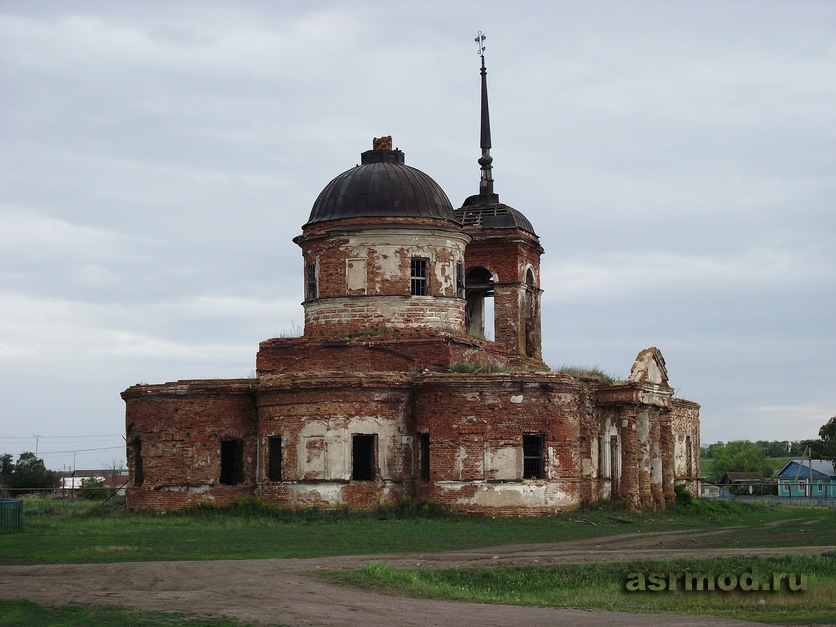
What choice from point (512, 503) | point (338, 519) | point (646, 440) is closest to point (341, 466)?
point (338, 519)

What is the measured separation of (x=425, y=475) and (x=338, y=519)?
2.89m

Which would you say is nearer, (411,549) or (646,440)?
(411,549)

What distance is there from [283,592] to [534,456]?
1589 cm

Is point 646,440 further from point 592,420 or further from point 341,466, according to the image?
Result: point 341,466

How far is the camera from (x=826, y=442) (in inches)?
3423

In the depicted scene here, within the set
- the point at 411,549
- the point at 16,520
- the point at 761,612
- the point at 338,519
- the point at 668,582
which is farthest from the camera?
the point at 338,519

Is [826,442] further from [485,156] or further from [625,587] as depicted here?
[625,587]

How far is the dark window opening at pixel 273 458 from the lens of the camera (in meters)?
33.3

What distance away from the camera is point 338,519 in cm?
3134

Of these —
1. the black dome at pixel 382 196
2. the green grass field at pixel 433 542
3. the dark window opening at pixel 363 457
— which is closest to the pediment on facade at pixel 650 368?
the green grass field at pixel 433 542

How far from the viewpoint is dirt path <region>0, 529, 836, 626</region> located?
1575 centimetres

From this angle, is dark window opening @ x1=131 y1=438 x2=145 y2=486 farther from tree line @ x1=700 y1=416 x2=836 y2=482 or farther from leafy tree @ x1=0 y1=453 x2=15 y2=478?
tree line @ x1=700 y1=416 x2=836 y2=482

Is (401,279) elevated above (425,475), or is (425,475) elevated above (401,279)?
(401,279)

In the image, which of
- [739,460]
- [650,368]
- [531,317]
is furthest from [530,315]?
[739,460]
